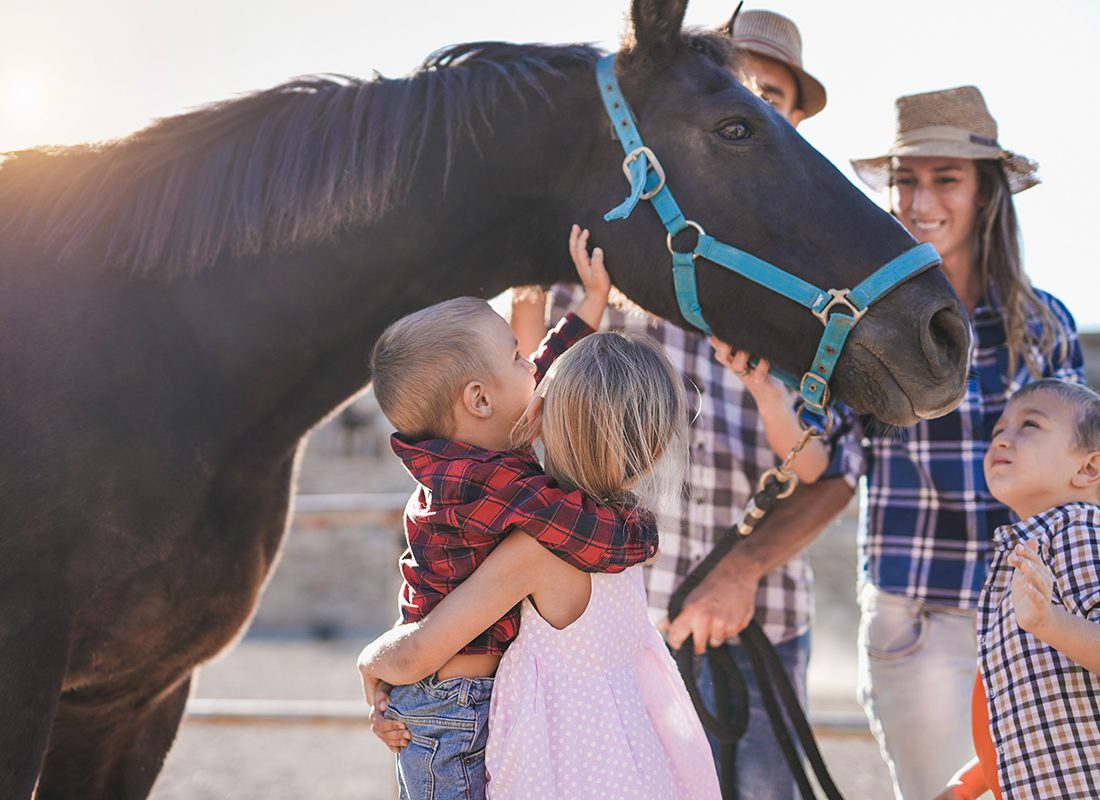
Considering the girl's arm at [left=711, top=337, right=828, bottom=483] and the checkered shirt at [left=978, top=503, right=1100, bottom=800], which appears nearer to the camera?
the checkered shirt at [left=978, top=503, right=1100, bottom=800]

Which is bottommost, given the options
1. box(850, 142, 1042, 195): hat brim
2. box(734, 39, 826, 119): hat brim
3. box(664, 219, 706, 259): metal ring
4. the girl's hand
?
the girl's hand

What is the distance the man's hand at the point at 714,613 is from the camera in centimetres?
229

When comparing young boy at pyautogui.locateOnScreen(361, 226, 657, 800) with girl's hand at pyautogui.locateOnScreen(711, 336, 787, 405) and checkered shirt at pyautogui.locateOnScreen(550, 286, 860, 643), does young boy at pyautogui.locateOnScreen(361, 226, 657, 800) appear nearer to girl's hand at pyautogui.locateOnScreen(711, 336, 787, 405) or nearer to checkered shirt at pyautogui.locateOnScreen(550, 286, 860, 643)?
girl's hand at pyautogui.locateOnScreen(711, 336, 787, 405)

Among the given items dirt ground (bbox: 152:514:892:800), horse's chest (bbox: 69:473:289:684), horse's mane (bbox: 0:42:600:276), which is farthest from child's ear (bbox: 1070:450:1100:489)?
dirt ground (bbox: 152:514:892:800)

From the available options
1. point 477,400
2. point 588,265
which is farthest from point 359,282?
point 477,400

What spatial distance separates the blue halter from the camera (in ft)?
6.35

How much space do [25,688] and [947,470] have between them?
219 cm

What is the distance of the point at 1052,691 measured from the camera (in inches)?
66.1

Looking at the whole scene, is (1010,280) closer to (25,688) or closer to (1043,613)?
(1043,613)

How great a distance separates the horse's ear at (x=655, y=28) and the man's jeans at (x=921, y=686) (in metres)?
1.55

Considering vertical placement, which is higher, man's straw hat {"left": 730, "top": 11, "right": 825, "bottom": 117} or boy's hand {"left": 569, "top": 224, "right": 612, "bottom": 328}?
man's straw hat {"left": 730, "top": 11, "right": 825, "bottom": 117}

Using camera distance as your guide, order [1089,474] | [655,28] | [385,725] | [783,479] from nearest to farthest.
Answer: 1. [385,725]
2. [1089,474]
3. [655,28]
4. [783,479]

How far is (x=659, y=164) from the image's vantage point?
6.97 ft

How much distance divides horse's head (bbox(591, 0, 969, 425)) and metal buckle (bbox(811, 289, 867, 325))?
0.02 meters
